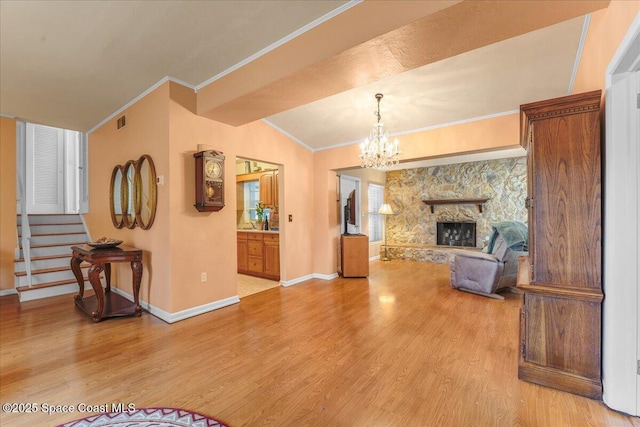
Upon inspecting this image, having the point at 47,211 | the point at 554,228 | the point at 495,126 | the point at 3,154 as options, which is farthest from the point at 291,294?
the point at 47,211

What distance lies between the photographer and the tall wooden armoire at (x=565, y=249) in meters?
1.82

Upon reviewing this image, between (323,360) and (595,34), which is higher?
(595,34)

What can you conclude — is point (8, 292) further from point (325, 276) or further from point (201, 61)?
point (325, 276)

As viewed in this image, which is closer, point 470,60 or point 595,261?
point 595,261

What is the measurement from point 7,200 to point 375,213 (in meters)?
7.15

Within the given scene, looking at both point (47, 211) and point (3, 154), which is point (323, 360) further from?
point (47, 211)

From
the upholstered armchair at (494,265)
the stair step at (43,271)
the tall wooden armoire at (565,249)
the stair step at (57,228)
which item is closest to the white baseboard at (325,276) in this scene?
the upholstered armchair at (494,265)

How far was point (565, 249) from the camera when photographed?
190 cm

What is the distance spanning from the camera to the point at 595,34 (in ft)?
6.62

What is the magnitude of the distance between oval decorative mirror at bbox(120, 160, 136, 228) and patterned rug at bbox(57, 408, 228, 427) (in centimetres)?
263

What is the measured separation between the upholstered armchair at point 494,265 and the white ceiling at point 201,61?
5.87ft

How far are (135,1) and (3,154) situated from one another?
13.7ft

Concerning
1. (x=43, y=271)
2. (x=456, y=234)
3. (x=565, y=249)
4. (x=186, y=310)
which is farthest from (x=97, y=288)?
(x=456, y=234)

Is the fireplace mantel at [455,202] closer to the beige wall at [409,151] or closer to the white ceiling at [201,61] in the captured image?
the beige wall at [409,151]
